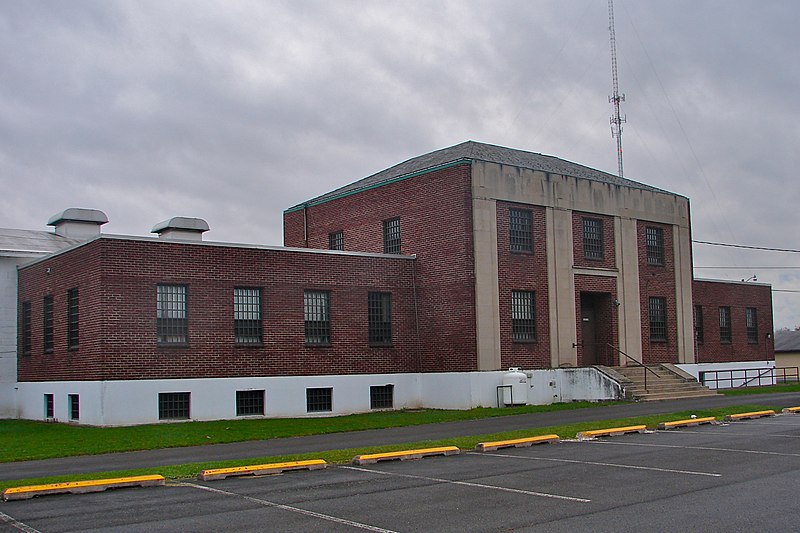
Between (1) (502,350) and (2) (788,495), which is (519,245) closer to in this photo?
(1) (502,350)

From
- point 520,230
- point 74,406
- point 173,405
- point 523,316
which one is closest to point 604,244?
point 520,230

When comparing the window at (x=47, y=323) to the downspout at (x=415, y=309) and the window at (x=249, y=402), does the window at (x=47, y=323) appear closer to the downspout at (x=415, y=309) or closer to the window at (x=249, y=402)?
the window at (x=249, y=402)

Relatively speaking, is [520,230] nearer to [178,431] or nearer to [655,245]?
[655,245]

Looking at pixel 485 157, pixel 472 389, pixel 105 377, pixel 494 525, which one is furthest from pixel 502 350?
pixel 494 525

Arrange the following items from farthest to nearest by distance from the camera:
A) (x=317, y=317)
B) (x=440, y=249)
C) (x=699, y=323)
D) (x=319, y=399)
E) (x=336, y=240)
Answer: (x=699, y=323) < (x=336, y=240) < (x=440, y=249) < (x=317, y=317) < (x=319, y=399)

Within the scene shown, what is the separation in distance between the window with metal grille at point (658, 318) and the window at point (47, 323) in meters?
23.4

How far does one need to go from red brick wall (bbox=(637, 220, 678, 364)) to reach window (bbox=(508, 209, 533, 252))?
260 inches

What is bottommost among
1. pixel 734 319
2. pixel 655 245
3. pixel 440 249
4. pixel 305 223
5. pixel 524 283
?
pixel 734 319

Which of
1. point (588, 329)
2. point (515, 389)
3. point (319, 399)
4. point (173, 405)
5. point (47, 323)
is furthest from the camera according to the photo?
point (588, 329)

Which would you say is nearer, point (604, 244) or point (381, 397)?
point (381, 397)

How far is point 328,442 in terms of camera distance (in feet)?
66.5

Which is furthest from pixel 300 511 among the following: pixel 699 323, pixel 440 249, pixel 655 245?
pixel 699 323

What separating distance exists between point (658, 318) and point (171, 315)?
21.0 metres

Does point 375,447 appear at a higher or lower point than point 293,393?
lower
